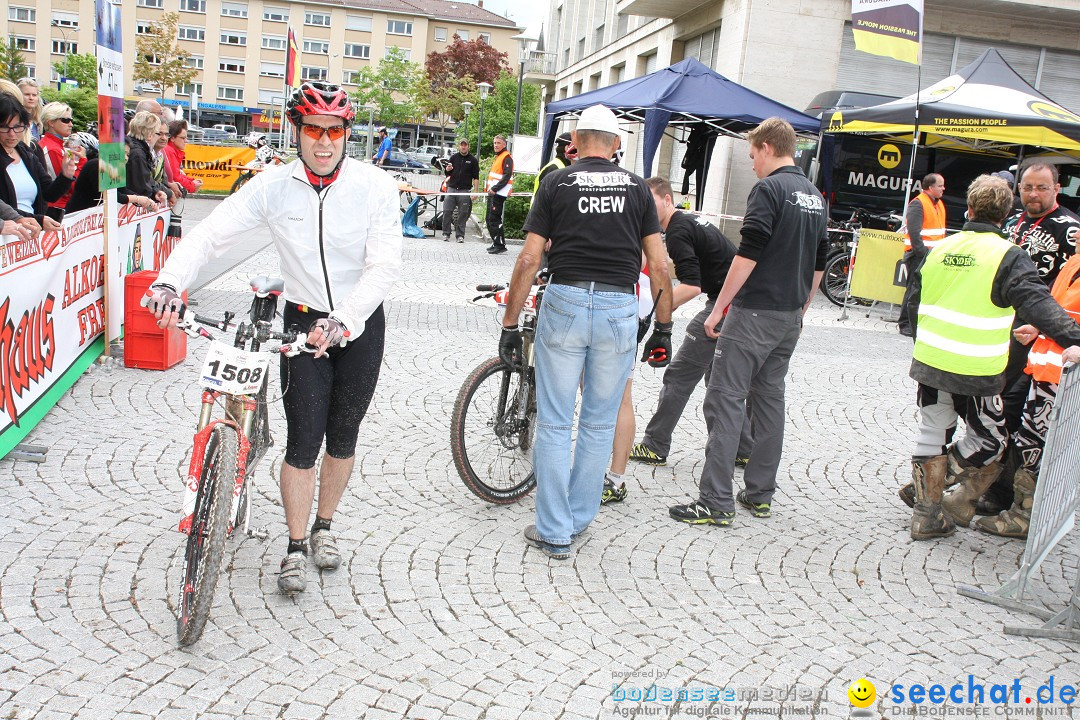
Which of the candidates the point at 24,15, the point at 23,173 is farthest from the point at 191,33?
the point at 23,173

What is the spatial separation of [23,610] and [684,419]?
4.68m

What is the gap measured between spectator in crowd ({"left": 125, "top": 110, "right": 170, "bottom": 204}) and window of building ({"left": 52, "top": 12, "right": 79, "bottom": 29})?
8184cm

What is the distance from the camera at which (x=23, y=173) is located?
661 centimetres

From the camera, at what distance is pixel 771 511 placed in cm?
532

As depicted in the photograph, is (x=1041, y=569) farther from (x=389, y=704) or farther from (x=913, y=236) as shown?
(x=913, y=236)

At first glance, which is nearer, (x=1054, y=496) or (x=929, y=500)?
(x=1054, y=496)

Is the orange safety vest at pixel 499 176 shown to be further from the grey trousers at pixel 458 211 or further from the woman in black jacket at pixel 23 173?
the woman in black jacket at pixel 23 173

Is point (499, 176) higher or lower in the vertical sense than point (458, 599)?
higher

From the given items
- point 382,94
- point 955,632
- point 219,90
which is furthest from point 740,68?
point 219,90

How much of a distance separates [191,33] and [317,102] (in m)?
88.2

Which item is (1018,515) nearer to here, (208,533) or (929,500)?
(929,500)

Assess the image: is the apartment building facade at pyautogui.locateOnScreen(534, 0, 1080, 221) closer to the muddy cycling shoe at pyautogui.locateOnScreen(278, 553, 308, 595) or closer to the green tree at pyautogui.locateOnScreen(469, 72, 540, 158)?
the muddy cycling shoe at pyautogui.locateOnScreen(278, 553, 308, 595)

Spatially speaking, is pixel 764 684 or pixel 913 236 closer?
pixel 764 684

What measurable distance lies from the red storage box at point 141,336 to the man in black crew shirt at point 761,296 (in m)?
4.09
